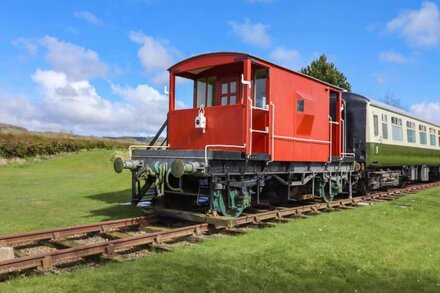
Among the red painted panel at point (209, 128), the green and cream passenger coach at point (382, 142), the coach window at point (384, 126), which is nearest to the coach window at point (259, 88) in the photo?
the red painted panel at point (209, 128)

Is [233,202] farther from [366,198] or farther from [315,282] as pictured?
[366,198]

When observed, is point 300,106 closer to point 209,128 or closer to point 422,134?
point 209,128

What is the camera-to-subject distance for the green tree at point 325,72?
35062 millimetres

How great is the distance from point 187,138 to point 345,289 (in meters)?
6.19

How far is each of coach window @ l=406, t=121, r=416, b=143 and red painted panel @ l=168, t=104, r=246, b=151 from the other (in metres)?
11.6

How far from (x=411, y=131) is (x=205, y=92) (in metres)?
11.8

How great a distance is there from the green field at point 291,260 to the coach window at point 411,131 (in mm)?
7766

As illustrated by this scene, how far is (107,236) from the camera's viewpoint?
848 centimetres

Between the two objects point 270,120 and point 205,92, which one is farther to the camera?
point 205,92

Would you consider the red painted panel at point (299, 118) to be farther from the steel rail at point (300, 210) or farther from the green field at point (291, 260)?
the green field at point (291, 260)

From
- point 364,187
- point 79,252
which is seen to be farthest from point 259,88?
point 364,187

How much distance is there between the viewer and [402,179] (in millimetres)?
20141

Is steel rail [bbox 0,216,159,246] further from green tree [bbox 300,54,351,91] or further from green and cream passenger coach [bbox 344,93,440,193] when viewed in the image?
green tree [bbox 300,54,351,91]

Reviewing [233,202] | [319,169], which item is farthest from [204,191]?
[319,169]
